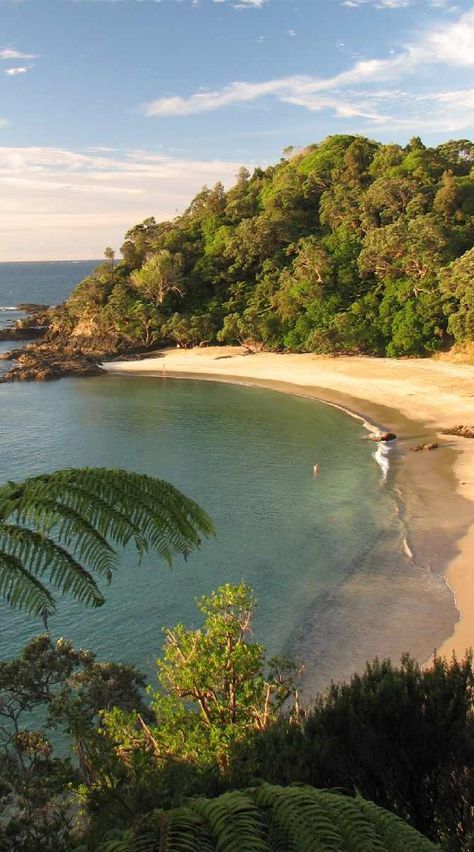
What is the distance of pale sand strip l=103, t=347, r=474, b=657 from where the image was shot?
27172mm

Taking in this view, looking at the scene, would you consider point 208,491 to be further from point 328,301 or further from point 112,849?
point 328,301

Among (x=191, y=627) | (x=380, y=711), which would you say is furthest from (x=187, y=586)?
(x=380, y=711)

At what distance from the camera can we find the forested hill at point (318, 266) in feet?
181

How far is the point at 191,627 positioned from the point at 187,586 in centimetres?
278

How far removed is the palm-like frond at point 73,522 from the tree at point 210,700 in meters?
3.90

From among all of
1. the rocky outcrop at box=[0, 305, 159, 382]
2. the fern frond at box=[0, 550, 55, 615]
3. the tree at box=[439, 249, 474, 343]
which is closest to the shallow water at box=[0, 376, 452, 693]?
the fern frond at box=[0, 550, 55, 615]

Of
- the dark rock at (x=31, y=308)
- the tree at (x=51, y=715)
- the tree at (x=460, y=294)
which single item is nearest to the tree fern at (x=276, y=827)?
the tree at (x=51, y=715)

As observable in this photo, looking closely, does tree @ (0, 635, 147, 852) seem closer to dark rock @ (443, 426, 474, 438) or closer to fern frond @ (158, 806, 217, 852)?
fern frond @ (158, 806, 217, 852)

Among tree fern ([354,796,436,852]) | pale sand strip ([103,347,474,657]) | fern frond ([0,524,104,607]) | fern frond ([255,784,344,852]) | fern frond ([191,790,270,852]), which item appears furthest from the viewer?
pale sand strip ([103,347,474,657])

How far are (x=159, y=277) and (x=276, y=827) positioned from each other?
218 feet

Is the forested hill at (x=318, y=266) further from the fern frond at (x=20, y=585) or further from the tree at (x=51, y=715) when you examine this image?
the fern frond at (x=20, y=585)

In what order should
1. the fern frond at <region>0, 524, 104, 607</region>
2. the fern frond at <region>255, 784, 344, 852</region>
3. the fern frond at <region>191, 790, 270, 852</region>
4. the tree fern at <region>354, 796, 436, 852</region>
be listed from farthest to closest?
1. the fern frond at <region>0, 524, 104, 607</region>
2. the tree fern at <region>354, 796, 436, 852</region>
3. the fern frond at <region>255, 784, 344, 852</region>
4. the fern frond at <region>191, 790, 270, 852</region>

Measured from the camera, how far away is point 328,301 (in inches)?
2389

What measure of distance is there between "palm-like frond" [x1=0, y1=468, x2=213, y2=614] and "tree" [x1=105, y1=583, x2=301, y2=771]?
3897 mm
